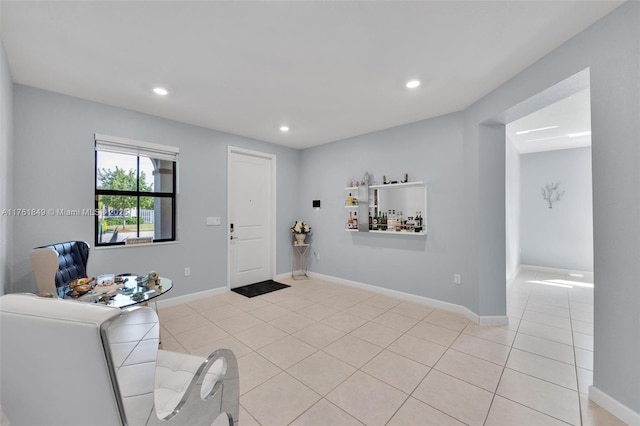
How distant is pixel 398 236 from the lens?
3865mm

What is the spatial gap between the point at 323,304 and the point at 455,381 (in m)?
1.92

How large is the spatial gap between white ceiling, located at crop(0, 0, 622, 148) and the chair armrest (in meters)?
2.09

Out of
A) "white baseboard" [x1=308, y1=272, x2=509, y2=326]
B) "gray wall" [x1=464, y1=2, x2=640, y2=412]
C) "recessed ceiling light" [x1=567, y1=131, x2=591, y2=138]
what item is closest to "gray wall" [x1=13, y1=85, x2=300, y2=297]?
"white baseboard" [x1=308, y1=272, x2=509, y2=326]

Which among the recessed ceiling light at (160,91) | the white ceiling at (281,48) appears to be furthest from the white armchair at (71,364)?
the recessed ceiling light at (160,91)

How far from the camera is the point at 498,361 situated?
224cm

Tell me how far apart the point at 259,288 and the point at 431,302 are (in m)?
2.69

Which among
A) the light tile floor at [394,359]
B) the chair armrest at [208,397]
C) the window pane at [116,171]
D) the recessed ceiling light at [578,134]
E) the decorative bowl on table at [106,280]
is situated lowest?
the light tile floor at [394,359]

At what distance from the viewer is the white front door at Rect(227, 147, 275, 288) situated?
4294mm

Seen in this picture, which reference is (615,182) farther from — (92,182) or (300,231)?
(92,182)

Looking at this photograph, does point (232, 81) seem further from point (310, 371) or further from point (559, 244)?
point (559, 244)

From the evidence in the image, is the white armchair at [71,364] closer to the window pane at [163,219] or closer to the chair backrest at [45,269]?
the chair backrest at [45,269]

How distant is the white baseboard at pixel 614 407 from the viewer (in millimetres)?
1525

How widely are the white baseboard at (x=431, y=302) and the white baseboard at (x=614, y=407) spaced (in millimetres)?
1172

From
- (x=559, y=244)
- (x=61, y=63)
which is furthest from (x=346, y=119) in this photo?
(x=559, y=244)
